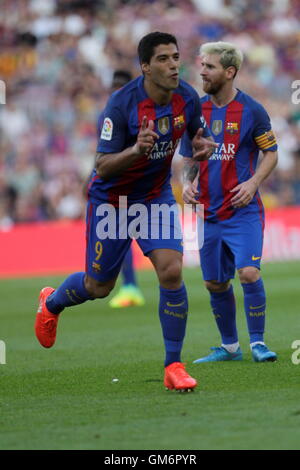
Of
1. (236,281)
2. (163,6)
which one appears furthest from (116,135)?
(163,6)

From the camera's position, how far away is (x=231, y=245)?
8.34 m

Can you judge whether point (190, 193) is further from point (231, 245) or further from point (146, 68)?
point (146, 68)

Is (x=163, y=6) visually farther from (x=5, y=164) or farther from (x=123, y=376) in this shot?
(x=123, y=376)

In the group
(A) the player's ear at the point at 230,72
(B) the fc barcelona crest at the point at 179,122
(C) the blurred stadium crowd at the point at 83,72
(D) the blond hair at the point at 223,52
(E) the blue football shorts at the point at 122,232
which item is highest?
(C) the blurred stadium crowd at the point at 83,72

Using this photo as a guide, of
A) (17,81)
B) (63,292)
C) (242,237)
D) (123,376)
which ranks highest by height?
(17,81)

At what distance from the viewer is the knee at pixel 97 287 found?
7473mm

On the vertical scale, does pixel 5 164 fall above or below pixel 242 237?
above

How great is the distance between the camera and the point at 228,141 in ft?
27.6

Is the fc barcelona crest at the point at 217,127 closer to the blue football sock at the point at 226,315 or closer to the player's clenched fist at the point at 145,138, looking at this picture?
the blue football sock at the point at 226,315

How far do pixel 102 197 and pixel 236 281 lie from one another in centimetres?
1026

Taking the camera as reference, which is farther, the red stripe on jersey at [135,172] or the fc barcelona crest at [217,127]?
the fc barcelona crest at [217,127]

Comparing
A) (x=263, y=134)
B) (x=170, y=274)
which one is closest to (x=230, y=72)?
(x=263, y=134)

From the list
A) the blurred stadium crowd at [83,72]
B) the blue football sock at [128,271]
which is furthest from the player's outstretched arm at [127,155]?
the blurred stadium crowd at [83,72]

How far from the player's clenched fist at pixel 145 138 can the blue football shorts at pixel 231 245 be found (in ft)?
6.78
